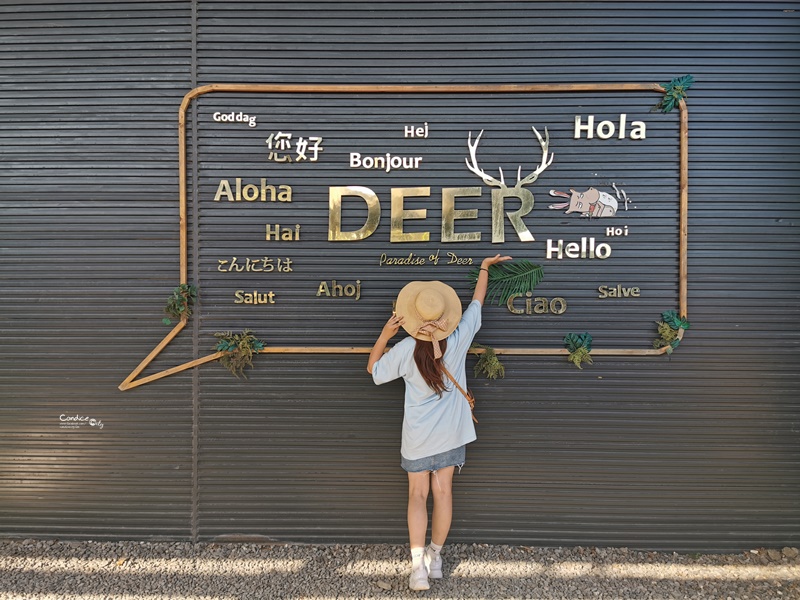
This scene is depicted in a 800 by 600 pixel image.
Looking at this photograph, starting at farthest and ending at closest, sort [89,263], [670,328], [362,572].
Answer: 1. [89,263]
2. [670,328]
3. [362,572]

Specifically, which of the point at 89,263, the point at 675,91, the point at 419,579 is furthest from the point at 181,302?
the point at 675,91

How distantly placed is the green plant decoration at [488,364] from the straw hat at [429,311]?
0.57m

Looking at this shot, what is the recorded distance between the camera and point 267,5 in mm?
3244

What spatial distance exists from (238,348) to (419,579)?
6.86 ft

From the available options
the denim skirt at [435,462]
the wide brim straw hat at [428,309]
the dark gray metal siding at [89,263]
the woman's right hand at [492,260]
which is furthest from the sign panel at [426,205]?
the denim skirt at [435,462]

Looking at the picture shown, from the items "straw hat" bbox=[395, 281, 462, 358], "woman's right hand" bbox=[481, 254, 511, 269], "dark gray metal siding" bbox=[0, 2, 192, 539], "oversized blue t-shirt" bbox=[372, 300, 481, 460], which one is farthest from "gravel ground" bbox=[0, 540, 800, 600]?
"woman's right hand" bbox=[481, 254, 511, 269]

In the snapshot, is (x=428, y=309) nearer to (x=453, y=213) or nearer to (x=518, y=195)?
(x=453, y=213)

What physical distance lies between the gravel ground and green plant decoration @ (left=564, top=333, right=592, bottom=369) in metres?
1.49

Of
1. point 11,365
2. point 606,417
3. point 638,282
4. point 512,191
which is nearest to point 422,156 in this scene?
point 512,191

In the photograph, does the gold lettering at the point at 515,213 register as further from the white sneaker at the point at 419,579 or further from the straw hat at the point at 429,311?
the white sneaker at the point at 419,579

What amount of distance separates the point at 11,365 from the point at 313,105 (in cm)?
315

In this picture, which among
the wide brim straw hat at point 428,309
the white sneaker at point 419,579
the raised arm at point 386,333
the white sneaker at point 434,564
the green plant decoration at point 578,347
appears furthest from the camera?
the green plant decoration at point 578,347

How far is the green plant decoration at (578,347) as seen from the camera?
3180 mm

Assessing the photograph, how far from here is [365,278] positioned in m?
3.27
